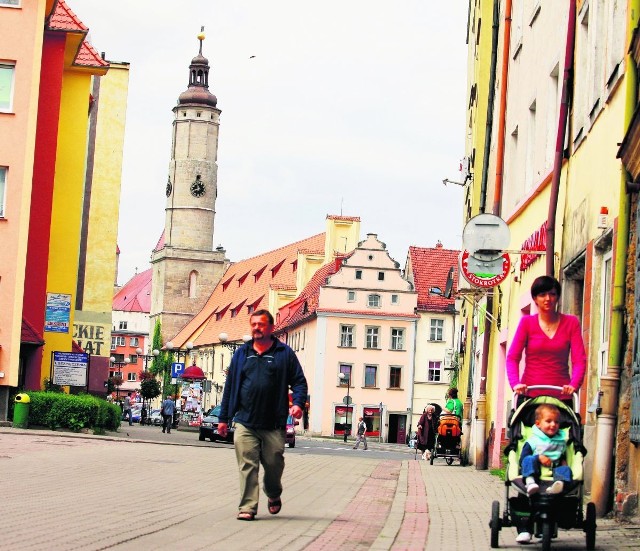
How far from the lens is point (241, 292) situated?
128250 millimetres

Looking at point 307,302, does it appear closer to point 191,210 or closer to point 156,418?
point 156,418

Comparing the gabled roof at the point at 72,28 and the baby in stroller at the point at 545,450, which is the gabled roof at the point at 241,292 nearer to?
the gabled roof at the point at 72,28

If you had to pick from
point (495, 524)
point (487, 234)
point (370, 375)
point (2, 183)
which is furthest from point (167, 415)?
point (495, 524)

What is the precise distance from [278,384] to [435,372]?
78.2 m

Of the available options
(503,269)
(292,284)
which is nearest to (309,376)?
(292,284)

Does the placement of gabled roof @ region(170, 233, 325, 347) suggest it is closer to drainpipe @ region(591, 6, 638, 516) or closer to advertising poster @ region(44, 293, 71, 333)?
advertising poster @ region(44, 293, 71, 333)

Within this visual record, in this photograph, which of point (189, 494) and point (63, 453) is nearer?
point (189, 494)

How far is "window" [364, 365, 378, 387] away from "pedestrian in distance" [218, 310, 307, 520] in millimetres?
77216

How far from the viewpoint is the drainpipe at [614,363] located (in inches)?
504

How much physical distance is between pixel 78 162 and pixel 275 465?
34.0 m

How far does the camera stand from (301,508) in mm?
13375

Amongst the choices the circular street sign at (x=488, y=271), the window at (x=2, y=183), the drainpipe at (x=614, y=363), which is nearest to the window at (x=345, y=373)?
the window at (x=2, y=183)

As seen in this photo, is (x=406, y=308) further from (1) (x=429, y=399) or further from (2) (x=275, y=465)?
(2) (x=275, y=465)

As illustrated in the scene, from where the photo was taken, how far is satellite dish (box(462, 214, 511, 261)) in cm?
2119
